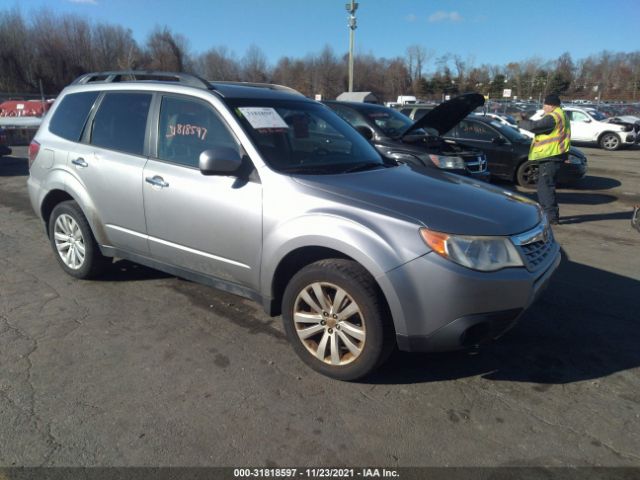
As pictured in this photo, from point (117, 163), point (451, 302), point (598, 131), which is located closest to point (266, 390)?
point (451, 302)

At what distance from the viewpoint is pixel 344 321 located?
2975 millimetres

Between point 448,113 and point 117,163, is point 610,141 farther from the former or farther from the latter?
point 117,163

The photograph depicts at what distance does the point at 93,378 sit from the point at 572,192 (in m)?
10.2

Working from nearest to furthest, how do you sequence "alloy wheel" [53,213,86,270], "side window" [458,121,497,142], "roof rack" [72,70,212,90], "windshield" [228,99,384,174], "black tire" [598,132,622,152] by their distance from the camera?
"windshield" [228,99,384,174] < "roof rack" [72,70,212,90] < "alloy wheel" [53,213,86,270] < "side window" [458,121,497,142] < "black tire" [598,132,622,152]

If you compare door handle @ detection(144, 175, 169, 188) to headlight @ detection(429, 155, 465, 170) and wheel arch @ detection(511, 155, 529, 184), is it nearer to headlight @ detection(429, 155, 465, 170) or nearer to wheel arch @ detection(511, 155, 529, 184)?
headlight @ detection(429, 155, 465, 170)

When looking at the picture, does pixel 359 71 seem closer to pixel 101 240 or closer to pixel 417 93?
pixel 417 93

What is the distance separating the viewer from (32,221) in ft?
23.2

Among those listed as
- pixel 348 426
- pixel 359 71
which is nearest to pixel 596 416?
pixel 348 426

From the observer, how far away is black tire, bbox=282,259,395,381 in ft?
9.28

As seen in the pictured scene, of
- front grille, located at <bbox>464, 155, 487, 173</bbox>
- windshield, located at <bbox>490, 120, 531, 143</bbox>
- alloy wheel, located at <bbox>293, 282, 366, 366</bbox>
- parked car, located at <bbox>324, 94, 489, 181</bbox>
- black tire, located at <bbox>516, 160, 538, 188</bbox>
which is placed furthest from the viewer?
windshield, located at <bbox>490, 120, 531, 143</bbox>

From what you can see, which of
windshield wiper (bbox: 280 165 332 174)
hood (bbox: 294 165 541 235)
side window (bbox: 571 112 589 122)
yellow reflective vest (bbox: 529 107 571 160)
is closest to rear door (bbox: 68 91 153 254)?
windshield wiper (bbox: 280 165 332 174)

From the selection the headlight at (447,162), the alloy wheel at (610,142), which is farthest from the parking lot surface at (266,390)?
the alloy wheel at (610,142)

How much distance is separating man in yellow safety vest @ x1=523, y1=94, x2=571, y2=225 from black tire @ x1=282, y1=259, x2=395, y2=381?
5.21 meters

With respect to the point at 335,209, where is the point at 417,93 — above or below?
above
